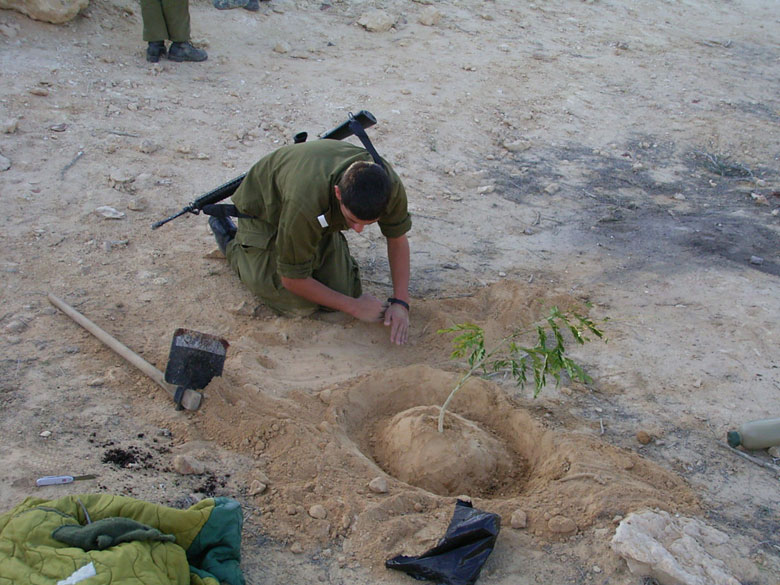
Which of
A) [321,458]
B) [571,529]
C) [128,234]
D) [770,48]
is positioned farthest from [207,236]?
[770,48]

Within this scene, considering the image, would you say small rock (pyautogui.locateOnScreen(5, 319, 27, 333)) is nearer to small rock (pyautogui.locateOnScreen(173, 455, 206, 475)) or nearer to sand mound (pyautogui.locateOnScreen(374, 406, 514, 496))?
small rock (pyautogui.locateOnScreen(173, 455, 206, 475))

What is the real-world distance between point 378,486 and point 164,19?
4986 mm

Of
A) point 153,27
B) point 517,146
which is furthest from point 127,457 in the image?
point 153,27

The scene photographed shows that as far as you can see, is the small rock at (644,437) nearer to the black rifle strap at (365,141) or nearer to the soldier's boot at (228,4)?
the black rifle strap at (365,141)

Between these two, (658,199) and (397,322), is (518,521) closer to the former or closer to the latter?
(397,322)

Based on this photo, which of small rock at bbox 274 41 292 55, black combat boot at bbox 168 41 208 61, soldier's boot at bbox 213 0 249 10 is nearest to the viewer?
black combat boot at bbox 168 41 208 61

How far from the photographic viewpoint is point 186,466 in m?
2.72

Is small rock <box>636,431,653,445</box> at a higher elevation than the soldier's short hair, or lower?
lower

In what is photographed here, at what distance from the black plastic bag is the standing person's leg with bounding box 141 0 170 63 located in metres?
5.26

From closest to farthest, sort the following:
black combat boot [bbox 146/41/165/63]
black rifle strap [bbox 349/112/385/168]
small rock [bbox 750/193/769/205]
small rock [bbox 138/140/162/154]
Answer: black rifle strap [bbox 349/112/385/168], small rock [bbox 138/140/162/154], small rock [bbox 750/193/769/205], black combat boot [bbox 146/41/165/63]

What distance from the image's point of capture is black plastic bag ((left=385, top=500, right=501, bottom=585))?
7.91 feet

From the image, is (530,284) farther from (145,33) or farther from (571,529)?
(145,33)

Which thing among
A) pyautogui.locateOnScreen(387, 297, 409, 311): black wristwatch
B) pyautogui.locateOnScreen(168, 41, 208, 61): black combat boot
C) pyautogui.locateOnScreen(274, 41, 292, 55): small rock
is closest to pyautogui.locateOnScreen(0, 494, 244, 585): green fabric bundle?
pyautogui.locateOnScreen(387, 297, 409, 311): black wristwatch

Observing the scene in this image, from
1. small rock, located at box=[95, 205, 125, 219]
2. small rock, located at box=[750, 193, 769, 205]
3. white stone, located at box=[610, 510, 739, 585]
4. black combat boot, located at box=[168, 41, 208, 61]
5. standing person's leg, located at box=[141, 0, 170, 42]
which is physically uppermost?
standing person's leg, located at box=[141, 0, 170, 42]
